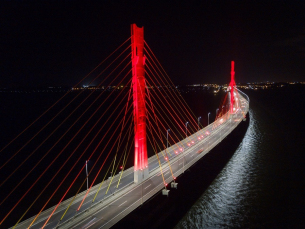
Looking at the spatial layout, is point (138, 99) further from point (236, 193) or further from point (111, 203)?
point (236, 193)

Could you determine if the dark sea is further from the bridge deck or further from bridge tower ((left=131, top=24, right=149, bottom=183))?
bridge tower ((left=131, top=24, right=149, bottom=183))

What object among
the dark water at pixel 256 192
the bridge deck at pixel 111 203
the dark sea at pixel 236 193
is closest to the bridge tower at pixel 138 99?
the bridge deck at pixel 111 203

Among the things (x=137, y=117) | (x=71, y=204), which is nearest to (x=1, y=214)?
(x=71, y=204)

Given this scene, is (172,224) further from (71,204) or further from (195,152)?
(195,152)

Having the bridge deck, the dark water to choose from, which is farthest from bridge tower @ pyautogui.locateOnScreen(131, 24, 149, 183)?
the dark water

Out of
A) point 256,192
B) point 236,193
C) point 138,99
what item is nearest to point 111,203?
point 138,99

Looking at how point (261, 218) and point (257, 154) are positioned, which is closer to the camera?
point (261, 218)

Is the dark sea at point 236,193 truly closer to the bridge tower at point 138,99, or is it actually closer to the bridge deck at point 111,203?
the bridge deck at point 111,203

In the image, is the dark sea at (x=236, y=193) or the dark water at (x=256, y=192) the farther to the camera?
the dark water at (x=256, y=192)
